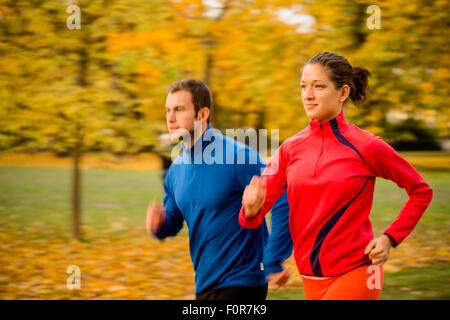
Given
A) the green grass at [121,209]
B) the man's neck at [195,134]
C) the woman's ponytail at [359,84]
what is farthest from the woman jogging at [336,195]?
the green grass at [121,209]

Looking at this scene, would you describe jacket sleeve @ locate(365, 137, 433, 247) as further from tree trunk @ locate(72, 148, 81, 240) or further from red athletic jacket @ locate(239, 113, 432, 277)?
tree trunk @ locate(72, 148, 81, 240)

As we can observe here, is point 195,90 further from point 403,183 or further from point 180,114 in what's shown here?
point 403,183

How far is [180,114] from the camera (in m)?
2.96

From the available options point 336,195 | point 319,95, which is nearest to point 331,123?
point 319,95

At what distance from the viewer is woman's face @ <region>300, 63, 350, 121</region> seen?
2.54 metres

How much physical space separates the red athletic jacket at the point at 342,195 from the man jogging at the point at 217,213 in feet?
1.16

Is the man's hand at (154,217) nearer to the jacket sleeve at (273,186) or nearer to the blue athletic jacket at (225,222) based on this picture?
the blue athletic jacket at (225,222)

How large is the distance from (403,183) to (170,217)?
1461 millimetres

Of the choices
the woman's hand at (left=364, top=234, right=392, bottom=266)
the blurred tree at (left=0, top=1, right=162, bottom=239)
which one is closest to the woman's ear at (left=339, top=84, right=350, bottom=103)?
the woman's hand at (left=364, top=234, right=392, bottom=266)

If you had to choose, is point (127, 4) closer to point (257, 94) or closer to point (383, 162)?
point (257, 94)

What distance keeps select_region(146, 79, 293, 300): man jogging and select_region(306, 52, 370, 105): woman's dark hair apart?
0.70 metres

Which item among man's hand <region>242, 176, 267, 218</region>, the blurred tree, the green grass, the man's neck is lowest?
the green grass

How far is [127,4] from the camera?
273 inches

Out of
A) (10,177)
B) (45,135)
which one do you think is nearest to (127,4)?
(45,135)
